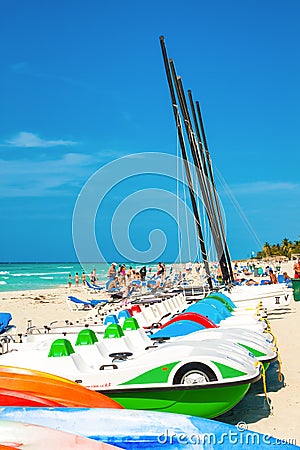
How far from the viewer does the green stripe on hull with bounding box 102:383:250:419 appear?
17.8 feet

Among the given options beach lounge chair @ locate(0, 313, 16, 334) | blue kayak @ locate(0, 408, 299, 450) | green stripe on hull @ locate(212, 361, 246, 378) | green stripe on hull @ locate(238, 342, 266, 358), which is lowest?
blue kayak @ locate(0, 408, 299, 450)

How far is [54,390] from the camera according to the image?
→ 13.7ft

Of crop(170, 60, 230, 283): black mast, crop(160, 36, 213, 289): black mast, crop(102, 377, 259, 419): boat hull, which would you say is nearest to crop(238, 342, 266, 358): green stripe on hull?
crop(102, 377, 259, 419): boat hull

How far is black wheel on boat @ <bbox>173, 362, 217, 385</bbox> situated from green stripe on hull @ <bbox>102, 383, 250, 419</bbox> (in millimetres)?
88

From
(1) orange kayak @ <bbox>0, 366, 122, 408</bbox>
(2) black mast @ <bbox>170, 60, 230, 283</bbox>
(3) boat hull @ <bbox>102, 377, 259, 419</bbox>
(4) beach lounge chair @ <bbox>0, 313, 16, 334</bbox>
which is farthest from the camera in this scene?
(2) black mast @ <bbox>170, 60, 230, 283</bbox>

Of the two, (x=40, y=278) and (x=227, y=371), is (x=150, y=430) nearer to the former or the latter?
(x=227, y=371)

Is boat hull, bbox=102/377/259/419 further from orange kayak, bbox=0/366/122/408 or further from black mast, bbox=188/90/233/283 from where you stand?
black mast, bbox=188/90/233/283

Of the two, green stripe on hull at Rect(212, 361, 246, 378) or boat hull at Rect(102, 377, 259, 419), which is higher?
green stripe on hull at Rect(212, 361, 246, 378)

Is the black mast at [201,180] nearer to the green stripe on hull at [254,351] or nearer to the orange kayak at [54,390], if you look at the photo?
the green stripe on hull at [254,351]

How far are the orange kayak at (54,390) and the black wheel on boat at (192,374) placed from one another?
1377mm

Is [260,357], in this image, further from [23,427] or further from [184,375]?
[23,427]

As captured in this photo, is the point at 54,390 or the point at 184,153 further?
the point at 184,153

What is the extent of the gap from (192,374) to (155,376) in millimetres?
362

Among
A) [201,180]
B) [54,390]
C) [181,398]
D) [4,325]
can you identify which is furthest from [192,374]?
[201,180]
